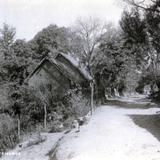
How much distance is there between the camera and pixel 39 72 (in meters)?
48.0

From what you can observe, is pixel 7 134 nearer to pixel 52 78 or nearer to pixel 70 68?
pixel 52 78

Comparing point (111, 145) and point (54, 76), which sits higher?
point (54, 76)

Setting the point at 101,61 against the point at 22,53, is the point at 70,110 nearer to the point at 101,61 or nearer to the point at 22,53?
the point at 22,53

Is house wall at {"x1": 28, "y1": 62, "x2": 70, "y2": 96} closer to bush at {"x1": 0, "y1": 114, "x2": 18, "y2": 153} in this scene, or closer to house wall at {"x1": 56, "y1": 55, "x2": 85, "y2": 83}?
house wall at {"x1": 56, "y1": 55, "x2": 85, "y2": 83}

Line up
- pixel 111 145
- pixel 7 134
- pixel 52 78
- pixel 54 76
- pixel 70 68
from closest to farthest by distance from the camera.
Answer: pixel 111 145 < pixel 7 134 < pixel 52 78 < pixel 54 76 < pixel 70 68

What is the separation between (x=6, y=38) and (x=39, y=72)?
45.5 meters

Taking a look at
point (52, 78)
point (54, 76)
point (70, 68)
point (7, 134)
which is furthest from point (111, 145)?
point (70, 68)

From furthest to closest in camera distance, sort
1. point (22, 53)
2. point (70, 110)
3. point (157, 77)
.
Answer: point (157, 77) → point (22, 53) → point (70, 110)

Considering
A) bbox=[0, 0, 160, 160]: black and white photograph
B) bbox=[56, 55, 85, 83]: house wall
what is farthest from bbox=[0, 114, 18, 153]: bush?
bbox=[56, 55, 85, 83]: house wall

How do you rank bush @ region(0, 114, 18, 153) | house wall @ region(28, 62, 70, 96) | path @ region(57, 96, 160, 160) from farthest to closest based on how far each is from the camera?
house wall @ region(28, 62, 70, 96), bush @ region(0, 114, 18, 153), path @ region(57, 96, 160, 160)

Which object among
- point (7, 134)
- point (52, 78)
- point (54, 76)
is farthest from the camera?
point (54, 76)

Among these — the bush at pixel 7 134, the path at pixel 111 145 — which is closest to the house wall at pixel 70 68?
the bush at pixel 7 134

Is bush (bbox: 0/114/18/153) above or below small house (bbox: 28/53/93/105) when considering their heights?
below

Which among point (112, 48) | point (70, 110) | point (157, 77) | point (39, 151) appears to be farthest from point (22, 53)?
point (39, 151)
